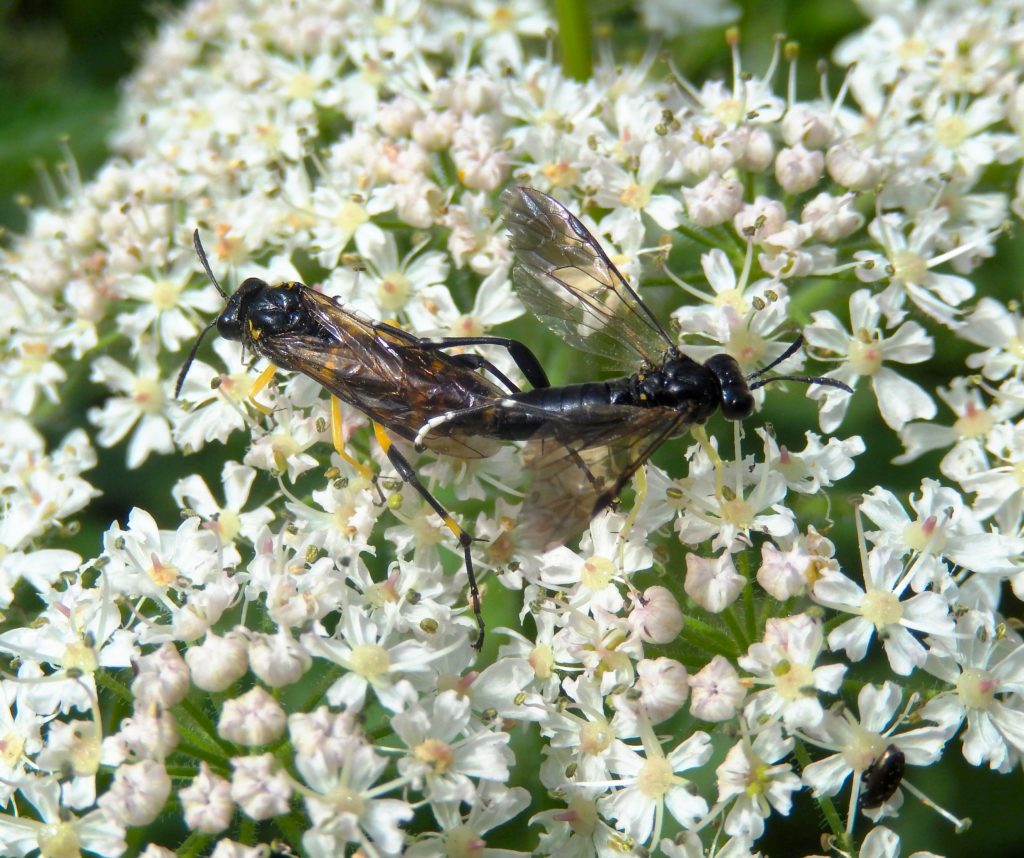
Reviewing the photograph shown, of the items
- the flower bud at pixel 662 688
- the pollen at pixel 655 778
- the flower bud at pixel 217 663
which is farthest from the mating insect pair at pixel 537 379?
the flower bud at pixel 217 663

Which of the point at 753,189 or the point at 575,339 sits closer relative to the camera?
the point at 575,339

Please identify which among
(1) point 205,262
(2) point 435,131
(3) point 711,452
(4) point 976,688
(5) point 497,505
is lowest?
(4) point 976,688

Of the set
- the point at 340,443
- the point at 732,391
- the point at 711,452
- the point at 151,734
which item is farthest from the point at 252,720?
the point at 732,391

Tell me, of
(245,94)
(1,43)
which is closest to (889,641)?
(245,94)

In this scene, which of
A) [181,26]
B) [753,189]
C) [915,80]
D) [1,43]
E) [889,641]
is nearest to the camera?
[889,641]

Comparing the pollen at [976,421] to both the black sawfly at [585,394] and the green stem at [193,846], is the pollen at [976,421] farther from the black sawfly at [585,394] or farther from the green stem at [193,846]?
the green stem at [193,846]

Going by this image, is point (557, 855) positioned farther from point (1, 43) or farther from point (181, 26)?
point (1, 43)

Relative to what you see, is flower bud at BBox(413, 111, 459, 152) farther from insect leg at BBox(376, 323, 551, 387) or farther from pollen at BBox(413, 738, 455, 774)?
pollen at BBox(413, 738, 455, 774)

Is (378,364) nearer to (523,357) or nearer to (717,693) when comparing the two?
(523,357)
